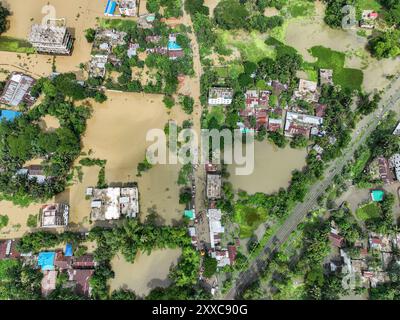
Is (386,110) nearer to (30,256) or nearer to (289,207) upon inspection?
(289,207)

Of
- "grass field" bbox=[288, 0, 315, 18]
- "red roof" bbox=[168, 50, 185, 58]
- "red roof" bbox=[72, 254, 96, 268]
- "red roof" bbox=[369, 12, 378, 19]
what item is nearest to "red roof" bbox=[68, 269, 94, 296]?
"red roof" bbox=[72, 254, 96, 268]

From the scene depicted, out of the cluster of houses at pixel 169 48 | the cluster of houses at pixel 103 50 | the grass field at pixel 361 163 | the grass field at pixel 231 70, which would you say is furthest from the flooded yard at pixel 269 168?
the cluster of houses at pixel 103 50

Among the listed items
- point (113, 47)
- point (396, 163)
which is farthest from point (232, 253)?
point (113, 47)

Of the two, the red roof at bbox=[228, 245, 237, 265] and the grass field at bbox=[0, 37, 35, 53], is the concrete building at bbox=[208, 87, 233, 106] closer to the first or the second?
the red roof at bbox=[228, 245, 237, 265]

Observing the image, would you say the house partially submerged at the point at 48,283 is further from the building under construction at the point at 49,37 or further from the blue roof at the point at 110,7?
the blue roof at the point at 110,7

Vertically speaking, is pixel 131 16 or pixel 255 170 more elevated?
pixel 131 16

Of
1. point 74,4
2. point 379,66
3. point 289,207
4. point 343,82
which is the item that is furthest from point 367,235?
point 74,4
